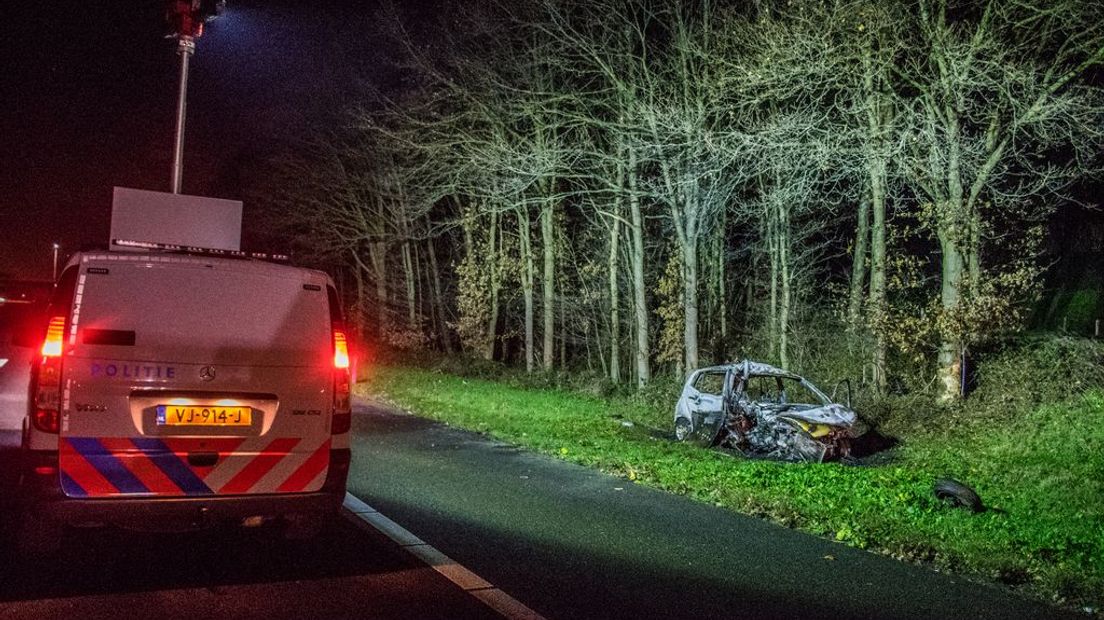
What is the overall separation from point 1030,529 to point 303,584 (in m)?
6.36

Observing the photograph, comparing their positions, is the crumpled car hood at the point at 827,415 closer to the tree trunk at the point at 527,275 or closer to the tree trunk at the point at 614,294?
the tree trunk at the point at 614,294

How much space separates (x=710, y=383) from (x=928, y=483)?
4.43 metres

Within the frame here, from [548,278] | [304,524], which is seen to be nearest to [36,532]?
[304,524]

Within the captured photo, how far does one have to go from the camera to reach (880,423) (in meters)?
14.8

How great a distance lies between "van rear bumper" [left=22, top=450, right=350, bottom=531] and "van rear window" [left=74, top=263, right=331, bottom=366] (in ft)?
2.58

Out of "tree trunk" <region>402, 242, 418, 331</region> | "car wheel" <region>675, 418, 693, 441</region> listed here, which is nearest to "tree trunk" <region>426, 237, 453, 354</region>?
"tree trunk" <region>402, 242, 418, 331</region>

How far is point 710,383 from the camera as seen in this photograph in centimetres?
1408

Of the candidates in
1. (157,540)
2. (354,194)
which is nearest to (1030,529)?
(157,540)

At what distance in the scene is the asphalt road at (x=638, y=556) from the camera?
561 cm

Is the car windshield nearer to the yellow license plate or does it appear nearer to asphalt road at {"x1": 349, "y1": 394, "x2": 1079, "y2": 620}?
asphalt road at {"x1": 349, "y1": 394, "x2": 1079, "y2": 620}

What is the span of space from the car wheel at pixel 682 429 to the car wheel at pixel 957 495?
5.33m

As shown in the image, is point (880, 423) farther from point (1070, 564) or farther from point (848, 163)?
point (1070, 564)

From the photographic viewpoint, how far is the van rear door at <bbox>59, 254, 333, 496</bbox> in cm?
532

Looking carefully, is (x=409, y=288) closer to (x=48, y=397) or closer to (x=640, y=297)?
(x=640, y=297)
